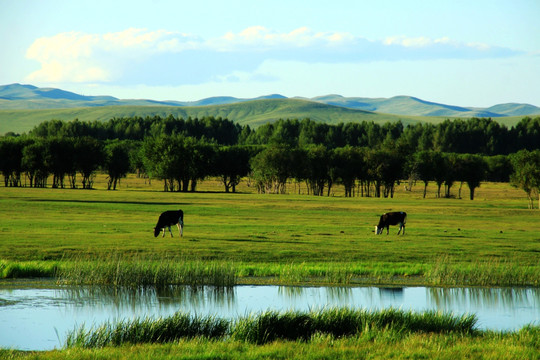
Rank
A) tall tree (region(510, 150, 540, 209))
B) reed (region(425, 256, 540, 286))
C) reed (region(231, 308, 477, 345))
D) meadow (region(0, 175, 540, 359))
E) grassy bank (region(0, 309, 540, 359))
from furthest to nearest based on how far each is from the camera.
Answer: tall tree (region(510, 150, 540, 209)) → reed (region(425, 256, 540, 286)) → reed (region(231, 308, 477, 345)) → meadow (region(0, 175, 540, 359)) → grassy bank (region(0, 309, 540, 359))

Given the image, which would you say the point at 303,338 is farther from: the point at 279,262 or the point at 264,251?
the point at 264,251

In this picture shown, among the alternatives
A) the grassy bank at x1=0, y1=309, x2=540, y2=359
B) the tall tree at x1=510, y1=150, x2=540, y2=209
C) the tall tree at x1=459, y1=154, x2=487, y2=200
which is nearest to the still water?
the grassy bank at x1=0, y1=309, x2=540, y2=359

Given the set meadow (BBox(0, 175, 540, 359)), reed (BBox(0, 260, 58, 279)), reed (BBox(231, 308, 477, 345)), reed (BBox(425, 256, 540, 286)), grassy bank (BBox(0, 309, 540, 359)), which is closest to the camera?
grassy bank (BBox(0, 309, 540, 359))

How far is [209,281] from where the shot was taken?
27562 millimetres

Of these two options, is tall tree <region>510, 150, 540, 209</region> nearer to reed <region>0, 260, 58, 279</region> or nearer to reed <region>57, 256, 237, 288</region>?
reed <region>57, 256, 237, 288</region>

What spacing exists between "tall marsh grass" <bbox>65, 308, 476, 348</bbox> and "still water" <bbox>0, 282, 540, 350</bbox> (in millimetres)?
1318

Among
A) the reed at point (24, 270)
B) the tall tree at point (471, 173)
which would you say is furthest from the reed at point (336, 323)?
the tall tree at point (471, 173)

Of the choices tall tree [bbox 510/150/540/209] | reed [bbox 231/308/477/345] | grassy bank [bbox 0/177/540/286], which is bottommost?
grassy bank [bbox 0/177/540/286]

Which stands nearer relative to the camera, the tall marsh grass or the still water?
the tall marsh grass

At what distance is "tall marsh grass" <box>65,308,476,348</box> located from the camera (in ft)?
58.1

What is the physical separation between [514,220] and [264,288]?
49.9 meters

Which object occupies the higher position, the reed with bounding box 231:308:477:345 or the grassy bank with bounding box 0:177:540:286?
the reed with bounding box 231:308:477:345

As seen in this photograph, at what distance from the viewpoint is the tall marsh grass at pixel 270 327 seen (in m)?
17.7

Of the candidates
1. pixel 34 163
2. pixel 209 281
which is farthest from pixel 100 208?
pixel 34 163
